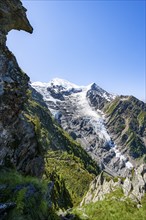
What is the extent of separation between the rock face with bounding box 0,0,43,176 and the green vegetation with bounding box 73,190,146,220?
8.24 metres

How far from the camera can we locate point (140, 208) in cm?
3784

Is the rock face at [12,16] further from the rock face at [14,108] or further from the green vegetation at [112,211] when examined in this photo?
the green vegetation at [112,211]

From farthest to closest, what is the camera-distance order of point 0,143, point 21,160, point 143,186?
1. point 143,186
2. point 21,160
3. point 0,143

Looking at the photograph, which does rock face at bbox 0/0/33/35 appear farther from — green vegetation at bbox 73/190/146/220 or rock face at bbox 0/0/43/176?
green vegetation at bbox 73/190/146/220

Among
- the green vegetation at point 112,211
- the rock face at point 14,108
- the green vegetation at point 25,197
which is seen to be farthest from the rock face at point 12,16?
the green vegetation at point 112,211

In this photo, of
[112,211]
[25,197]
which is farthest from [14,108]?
[112,211]

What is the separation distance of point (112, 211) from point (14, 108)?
2010 cm

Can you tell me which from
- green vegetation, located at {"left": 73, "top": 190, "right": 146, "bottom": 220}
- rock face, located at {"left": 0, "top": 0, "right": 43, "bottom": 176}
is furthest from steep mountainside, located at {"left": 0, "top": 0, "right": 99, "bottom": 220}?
green vegetation, located at {"left": 73, "top": 190, "right": 146, "bottom": 220}

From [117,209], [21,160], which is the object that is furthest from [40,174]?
[117,209]

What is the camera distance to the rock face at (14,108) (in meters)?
24.5

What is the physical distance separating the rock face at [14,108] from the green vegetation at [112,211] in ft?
27.0

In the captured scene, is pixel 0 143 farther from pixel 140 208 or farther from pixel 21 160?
pixel 140 208

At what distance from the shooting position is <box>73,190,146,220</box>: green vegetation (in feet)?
106

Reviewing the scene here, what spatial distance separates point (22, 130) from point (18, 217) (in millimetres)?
14328
